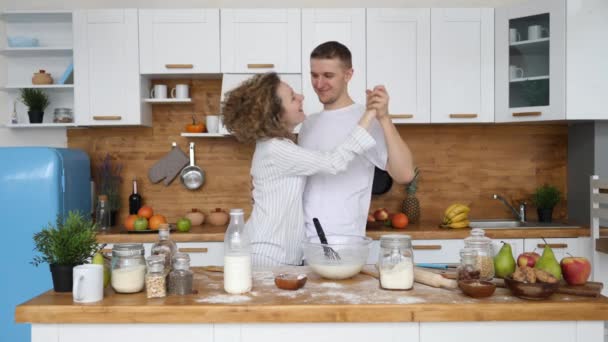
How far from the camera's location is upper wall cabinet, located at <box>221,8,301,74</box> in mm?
3656

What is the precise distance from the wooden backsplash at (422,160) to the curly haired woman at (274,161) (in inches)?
73.1

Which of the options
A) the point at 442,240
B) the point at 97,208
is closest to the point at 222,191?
the point at 97,208

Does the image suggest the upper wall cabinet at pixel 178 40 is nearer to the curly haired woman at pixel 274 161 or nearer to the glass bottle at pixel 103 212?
the glass bottle at pixel 103 212

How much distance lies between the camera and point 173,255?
1.78 meters

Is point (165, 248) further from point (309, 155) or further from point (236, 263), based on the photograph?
point (309, 155)

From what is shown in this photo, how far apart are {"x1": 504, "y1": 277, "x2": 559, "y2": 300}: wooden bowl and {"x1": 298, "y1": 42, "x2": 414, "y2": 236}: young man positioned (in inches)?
32.3

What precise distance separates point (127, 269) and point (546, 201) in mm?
3115

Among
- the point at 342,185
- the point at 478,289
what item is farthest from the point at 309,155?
the point at 478,289

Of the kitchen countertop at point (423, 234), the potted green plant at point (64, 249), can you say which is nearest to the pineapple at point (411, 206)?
the kitchen countertop at point (423, 234)

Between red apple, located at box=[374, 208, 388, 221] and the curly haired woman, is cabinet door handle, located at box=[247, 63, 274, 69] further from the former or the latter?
the curly haired woman

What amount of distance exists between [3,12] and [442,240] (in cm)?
312

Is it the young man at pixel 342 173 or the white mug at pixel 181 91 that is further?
the white mug at pixel 181 91

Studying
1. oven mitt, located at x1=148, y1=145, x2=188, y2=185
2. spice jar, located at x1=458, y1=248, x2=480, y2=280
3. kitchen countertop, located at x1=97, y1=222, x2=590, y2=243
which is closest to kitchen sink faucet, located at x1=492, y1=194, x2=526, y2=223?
kitchen countertop, located at x1=97, y1=222, x2=590, y2=243

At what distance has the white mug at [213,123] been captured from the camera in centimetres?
380
